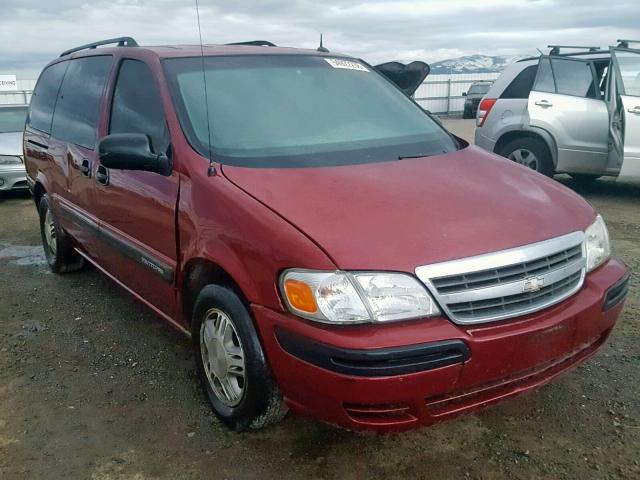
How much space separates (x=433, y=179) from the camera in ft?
8.93

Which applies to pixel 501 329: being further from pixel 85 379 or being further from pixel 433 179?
pixel 85 379

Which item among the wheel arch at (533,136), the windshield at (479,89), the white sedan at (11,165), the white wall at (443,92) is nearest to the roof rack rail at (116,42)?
the white sedan at (11,165)

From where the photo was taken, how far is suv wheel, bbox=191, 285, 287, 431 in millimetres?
2434

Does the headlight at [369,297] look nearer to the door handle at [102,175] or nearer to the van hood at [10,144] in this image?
the door handle at [102,175]

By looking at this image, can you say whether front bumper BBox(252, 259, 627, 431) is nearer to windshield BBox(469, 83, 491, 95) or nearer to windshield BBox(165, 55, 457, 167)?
windshield BBox(165, 55, 457, 167)

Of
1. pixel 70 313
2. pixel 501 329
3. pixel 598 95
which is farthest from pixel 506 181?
pixel 598 95

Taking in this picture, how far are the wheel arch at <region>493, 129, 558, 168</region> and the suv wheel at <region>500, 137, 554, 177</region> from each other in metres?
0.04

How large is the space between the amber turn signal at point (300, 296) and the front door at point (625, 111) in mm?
5565

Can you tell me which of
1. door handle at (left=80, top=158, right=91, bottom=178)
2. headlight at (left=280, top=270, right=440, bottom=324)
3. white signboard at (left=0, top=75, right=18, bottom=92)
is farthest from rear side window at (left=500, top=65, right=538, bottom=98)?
white signboard at (left=0, top=75, right=18, bottom=92)

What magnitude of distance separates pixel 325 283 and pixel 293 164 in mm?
813

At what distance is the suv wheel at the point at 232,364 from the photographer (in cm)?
243

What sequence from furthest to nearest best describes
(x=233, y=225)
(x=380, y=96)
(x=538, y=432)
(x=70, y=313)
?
(x=70, y=313), (x=380, y=96), (x=538, y=432), (x=233, y=225)

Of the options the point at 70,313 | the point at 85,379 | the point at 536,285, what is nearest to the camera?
the point at 536,285

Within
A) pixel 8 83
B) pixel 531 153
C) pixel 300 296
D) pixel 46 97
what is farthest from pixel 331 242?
pixel 8 83
